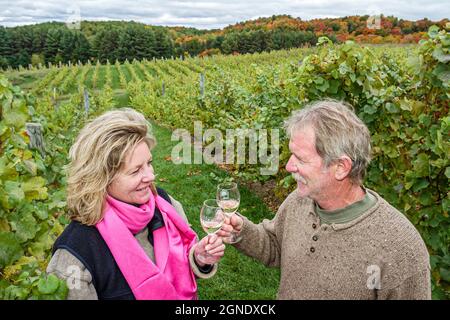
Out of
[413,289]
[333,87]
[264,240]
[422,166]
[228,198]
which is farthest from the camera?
[333,87]

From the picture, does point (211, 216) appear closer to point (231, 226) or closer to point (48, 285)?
point (231, 226)

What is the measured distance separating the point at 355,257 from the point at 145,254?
3.43 feet

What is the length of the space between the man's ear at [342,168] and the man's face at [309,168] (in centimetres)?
3

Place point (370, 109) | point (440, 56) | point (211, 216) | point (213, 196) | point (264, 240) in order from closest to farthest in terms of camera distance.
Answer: point (211, 216), point (264, 240), point (440, 56), point (370, 109), point (213, 196)

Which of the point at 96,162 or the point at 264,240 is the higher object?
the point at 96,162

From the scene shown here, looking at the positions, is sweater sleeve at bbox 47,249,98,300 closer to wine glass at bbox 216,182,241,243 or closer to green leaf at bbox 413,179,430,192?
wine glass at bbox 216,182,241,243

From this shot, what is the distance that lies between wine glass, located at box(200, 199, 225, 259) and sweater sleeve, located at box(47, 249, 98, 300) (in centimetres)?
64

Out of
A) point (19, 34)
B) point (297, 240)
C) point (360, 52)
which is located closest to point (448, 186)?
point (360, 52)

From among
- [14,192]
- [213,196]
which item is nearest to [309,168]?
[14,192]

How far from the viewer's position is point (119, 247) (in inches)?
79.4

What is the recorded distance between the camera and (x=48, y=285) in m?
1.58

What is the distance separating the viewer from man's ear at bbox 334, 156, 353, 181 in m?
2.04

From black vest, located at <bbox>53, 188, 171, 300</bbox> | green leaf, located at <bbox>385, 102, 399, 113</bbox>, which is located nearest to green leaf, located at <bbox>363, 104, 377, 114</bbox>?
green leaf, located at <bbox>385, 102, 399, 113</bbox>
